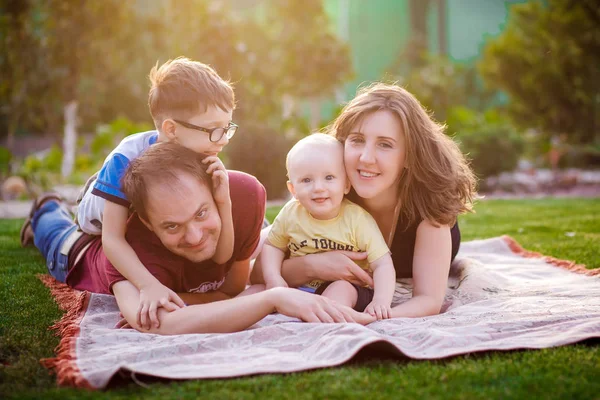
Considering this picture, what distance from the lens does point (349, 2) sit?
63.1 feet

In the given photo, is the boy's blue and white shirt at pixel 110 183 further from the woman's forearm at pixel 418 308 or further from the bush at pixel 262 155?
the bush at pixel 262 155

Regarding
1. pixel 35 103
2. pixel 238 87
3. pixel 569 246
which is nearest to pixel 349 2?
pixel 238 87

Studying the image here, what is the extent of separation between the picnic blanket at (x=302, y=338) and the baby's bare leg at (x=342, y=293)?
218 millimetres

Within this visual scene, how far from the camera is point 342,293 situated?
2.85 m

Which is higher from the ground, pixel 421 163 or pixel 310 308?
pixel 421 163

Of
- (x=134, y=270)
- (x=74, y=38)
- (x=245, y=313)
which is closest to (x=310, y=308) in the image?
(x=245, y=313)

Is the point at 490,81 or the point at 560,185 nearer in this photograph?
the point at 560,185

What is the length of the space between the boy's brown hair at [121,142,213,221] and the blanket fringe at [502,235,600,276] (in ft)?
7.91

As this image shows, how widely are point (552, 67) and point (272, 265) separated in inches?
418

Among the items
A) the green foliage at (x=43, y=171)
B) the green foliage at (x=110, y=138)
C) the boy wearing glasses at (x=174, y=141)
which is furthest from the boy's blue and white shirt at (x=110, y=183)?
the green foliage at (x=110, y=138)

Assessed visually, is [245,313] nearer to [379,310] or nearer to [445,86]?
[379,310]

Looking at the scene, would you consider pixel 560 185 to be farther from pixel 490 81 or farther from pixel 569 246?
pixel 569 246

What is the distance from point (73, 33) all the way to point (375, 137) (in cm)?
852

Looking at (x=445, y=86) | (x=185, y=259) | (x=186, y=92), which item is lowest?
(x=185, y=259)
